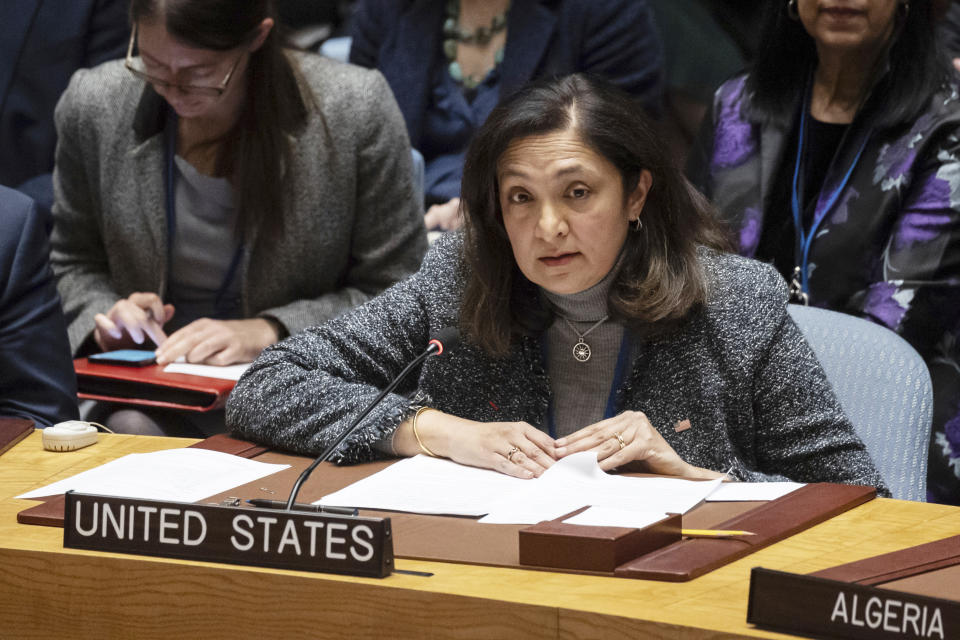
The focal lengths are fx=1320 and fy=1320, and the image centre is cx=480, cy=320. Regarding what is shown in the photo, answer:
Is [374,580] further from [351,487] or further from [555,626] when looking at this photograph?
[351,487]

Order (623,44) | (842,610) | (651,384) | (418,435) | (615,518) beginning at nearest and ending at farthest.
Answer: (842,610)
(615,518)
(418,435)
(651,384)
(623,44)

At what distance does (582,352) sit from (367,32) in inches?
82.3

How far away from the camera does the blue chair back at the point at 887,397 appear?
2029 mm

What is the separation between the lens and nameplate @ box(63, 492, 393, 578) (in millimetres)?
1360

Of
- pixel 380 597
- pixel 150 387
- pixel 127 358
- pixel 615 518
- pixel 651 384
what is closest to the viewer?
pixel 380 597

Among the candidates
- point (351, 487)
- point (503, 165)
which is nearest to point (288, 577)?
point (351, 487)

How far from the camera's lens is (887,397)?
2045 mm

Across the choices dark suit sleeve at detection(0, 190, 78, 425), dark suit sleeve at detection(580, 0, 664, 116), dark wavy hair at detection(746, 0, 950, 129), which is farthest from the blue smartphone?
dark suit sleeve at detection(580, 0, 664, 116)

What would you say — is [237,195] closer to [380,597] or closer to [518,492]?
[518,492]

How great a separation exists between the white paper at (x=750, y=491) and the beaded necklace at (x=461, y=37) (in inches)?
85.4

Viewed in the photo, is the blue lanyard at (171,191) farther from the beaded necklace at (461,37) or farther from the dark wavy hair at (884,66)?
the dark wavy hair at (884,66)

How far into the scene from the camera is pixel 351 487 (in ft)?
5.82

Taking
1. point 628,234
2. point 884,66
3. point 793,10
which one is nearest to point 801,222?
point 884,66

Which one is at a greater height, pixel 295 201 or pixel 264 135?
pixel 264 135
